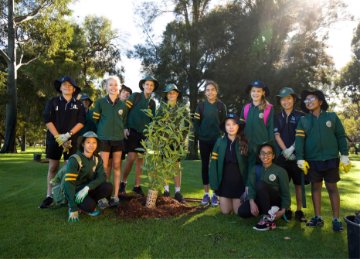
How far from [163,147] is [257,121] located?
1595 mm

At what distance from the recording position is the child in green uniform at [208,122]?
6363 millimetres

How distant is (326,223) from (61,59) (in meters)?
23.5

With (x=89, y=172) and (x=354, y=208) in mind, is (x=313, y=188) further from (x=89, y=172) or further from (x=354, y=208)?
(x=89, y=172)

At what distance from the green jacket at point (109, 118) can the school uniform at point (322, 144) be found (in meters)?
2.87

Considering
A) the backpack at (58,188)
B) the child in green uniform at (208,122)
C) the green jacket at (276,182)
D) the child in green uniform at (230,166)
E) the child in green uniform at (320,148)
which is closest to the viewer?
the child in green uniform at (320,148)

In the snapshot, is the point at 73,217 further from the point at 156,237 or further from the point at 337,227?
the point at 337,227

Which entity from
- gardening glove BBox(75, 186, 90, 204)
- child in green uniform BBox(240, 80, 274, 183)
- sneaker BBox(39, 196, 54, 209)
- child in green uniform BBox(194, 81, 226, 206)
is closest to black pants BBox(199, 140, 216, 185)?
child in green uniform BBox(194, 81, 226, 206)

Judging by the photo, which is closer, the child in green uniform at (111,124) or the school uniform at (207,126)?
the child in green uniform at (111,124)

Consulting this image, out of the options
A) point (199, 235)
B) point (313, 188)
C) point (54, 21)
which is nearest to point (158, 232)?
point (199, 235)

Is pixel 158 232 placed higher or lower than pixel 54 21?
lower

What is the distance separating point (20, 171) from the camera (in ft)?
36.4

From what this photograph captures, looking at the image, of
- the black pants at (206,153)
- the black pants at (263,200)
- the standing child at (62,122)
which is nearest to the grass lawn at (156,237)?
the black pants at (263,200)

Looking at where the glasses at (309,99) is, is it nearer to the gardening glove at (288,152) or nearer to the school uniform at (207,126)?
the gardening glove at (288,152)

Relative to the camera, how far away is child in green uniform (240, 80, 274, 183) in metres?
5.62
